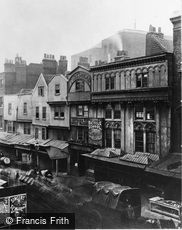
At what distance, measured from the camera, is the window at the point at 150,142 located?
79.3 feet

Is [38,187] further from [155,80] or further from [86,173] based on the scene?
[155,80]

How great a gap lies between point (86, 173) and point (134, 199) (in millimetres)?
12685

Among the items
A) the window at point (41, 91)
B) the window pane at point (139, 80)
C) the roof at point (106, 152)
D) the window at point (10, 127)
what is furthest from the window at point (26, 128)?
the window pane at point (139, 80)

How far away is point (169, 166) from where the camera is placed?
2127cm

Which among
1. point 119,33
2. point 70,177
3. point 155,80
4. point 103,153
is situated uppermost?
point 119,33

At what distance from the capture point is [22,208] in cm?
1688

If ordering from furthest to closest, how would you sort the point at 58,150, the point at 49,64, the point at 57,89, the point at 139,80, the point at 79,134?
1. the point at 49,64
2. the point at 57,89
3. the point at 58,150
4. the point at 79,134
5. the point at 139,80

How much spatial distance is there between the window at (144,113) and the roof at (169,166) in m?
3.84

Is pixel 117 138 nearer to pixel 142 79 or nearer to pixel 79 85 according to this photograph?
pixel 142 79

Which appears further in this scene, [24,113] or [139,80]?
Answer: [24,113]

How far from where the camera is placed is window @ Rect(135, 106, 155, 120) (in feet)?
79.5

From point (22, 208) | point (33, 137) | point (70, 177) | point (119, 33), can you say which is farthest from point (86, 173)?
point (119, 33)

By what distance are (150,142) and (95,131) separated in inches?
268

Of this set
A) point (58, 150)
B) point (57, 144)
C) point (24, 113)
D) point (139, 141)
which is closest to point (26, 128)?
point (24, 113)
